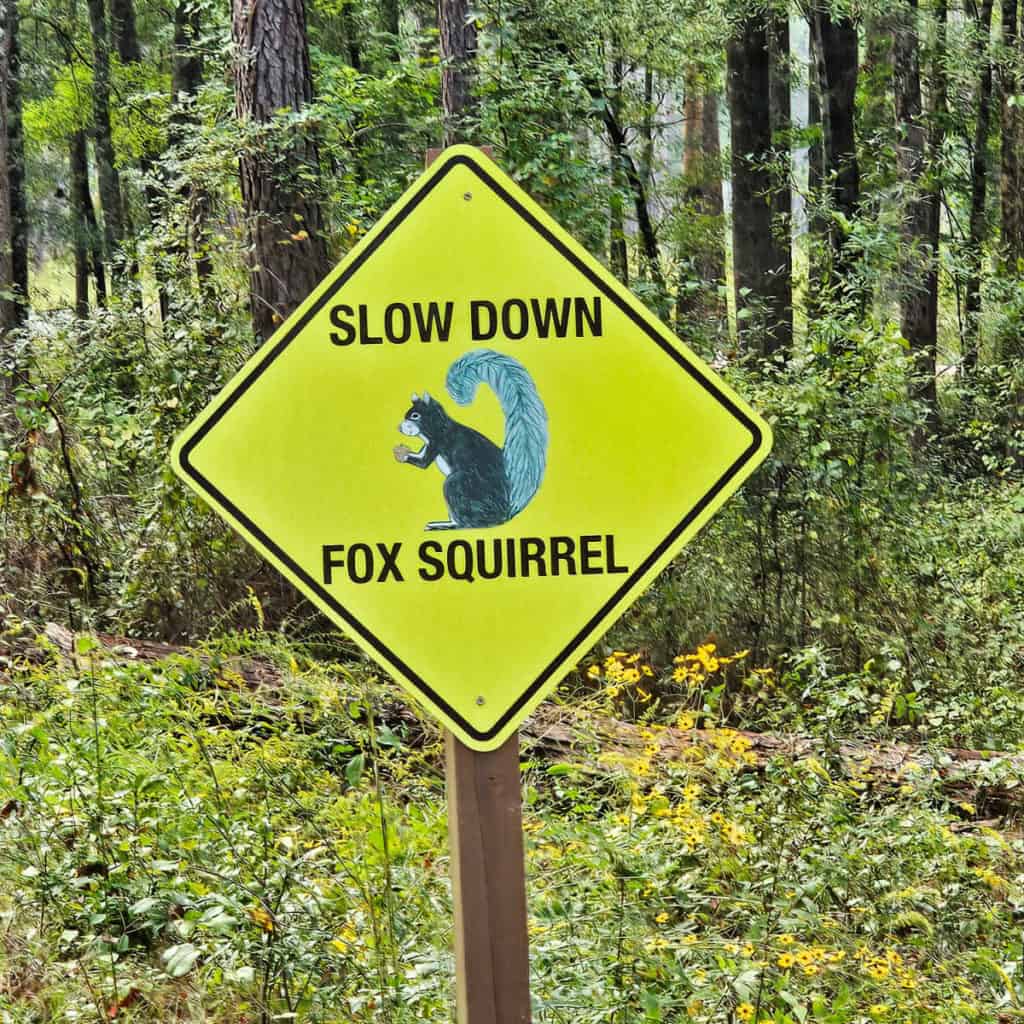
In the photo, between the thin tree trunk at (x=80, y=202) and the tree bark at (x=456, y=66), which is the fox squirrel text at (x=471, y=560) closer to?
the tree bark at (x=456, y=66)

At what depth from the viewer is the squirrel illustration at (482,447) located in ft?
7.52

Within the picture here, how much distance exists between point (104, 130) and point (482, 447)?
1008 inches

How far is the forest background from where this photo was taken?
151 inches

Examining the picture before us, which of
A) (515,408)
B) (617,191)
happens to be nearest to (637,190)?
(617,191)

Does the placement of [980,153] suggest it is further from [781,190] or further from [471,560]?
[471,560]

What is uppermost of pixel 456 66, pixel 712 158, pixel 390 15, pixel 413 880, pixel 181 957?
pixel 390 15

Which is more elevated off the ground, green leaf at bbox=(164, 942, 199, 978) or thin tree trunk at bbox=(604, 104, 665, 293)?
thin tree trunk at bbox=(604, 104, 665, 293)

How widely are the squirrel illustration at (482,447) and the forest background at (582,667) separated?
17 centimetres

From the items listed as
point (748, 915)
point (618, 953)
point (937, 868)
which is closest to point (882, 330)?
point (937, 868)

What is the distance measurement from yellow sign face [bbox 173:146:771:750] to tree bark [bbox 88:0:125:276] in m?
22.5

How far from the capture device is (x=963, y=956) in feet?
14.3

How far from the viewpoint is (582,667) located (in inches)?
305

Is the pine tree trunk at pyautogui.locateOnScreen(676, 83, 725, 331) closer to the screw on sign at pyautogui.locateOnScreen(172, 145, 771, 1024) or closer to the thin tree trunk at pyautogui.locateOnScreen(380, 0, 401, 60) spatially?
the thin tree trunk at pyautogui.locateOnScreen(380, 0, 401, 60)

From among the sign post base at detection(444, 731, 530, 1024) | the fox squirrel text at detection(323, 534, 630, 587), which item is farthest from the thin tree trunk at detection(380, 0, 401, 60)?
the sign post base at detection(444, 731, 530, 1024)
